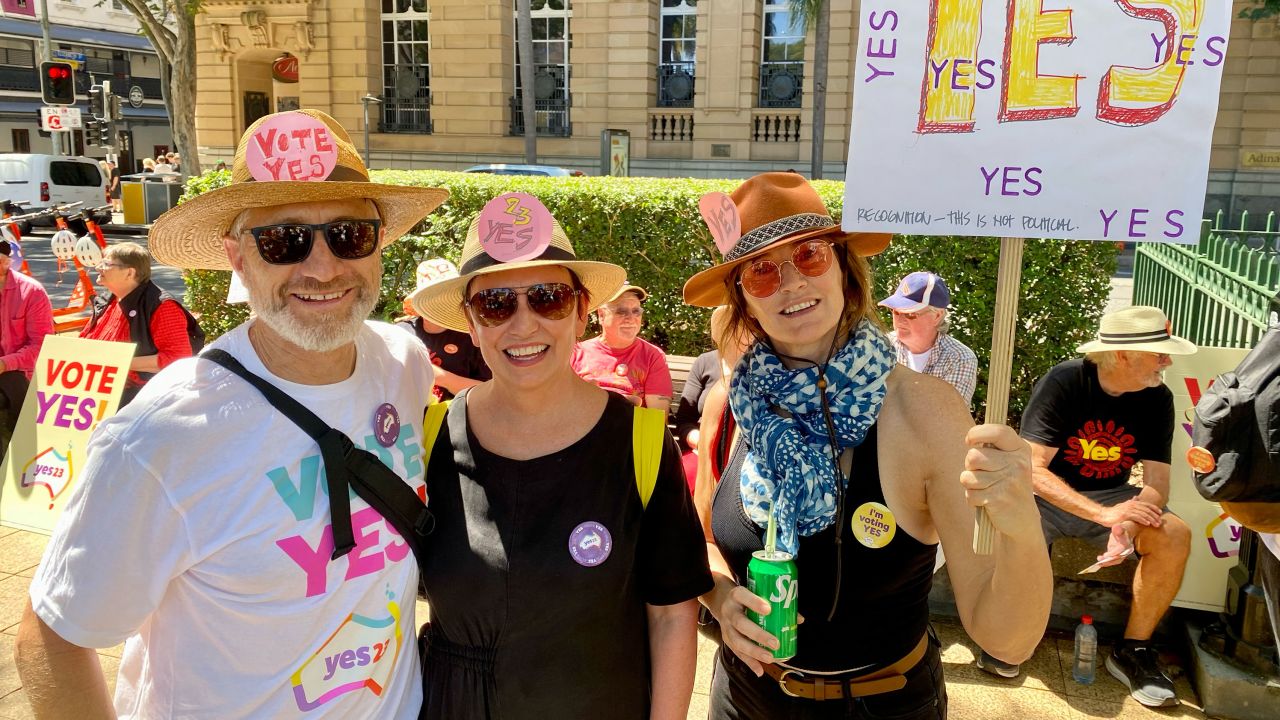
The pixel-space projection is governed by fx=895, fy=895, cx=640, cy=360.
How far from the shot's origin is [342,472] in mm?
1855

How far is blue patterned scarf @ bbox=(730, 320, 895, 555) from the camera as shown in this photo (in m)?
1.98

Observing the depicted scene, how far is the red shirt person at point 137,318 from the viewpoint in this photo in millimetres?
5895

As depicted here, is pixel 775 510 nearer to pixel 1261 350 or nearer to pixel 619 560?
pixel 619 560

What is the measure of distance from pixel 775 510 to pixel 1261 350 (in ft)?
5.67

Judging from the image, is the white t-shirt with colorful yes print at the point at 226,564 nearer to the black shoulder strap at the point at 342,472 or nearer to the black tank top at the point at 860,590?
the black shoulder strap at the point at 342,472

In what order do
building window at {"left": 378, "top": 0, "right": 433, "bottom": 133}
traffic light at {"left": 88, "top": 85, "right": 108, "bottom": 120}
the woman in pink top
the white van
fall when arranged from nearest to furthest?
the woman in pink top, the white van, traffic light at {"left": 88, "top": 85, "right": 108, "bottom": 120}, building window at {"left": 378, "top": 0, "right": 433, "bottom": 133}

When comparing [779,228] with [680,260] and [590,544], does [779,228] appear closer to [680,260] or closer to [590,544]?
[590,544]

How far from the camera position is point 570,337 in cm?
217

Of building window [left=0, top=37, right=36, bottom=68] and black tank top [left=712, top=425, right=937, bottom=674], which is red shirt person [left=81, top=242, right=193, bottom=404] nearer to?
black tank top [left=712, top=425, right=937, bottom=674]

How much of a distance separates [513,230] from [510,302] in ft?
0.55

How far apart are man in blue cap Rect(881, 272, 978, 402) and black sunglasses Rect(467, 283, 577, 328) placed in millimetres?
3357

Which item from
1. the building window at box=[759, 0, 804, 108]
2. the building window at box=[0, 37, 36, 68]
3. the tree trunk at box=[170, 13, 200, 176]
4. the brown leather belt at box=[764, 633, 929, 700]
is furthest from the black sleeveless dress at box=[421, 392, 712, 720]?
the building window at box=[0, 37, 36, 68]

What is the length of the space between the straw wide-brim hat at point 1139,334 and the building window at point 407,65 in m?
26.2

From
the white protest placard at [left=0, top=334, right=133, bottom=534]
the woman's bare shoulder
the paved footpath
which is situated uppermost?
the woman's bare shoulder
